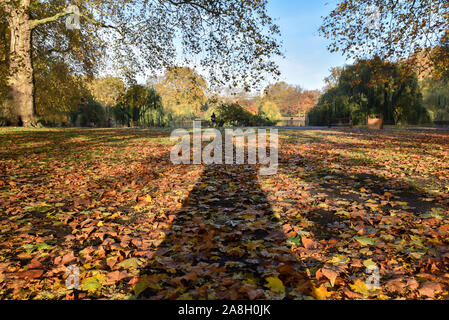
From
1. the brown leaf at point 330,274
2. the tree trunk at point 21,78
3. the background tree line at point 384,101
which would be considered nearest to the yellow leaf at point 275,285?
the brown leaf at point 330,274

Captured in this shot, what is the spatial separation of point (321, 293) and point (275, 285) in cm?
32

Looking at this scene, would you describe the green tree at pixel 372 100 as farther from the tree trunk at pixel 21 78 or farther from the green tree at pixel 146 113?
the tree trunk at pixel 21 78

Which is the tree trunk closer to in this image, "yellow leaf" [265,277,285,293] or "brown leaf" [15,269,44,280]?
"brown leaf" [15,269,44,280]

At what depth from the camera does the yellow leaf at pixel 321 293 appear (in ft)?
5.95

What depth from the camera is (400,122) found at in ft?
94.3

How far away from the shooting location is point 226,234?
9.41 feet

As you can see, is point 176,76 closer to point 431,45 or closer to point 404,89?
point 431,45

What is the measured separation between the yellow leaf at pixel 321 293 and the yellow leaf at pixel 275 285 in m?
0.22

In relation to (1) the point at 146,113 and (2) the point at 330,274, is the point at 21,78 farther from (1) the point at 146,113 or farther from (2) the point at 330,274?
(1) the point at 146,113

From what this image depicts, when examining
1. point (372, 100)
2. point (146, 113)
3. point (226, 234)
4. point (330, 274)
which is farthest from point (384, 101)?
point (330, 274)

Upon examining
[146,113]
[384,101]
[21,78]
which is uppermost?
[384,101]

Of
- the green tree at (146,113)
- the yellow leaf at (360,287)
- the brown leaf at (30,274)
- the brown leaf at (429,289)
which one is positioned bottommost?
the brown leaf at (30,274)

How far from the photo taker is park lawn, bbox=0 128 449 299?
6.47 ft
